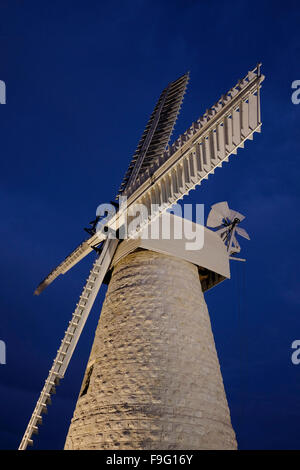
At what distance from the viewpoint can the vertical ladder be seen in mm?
9102

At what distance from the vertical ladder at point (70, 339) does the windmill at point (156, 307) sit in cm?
2

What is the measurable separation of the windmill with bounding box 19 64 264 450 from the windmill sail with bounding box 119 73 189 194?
5.68 ft

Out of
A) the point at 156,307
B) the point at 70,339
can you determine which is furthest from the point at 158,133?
the point at 70,339

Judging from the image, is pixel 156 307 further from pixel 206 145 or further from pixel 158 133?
pixel 158 133

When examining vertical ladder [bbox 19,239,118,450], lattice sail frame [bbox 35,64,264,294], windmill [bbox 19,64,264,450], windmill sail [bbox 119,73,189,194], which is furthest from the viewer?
windmill sail [bbox 119,73,189,194]

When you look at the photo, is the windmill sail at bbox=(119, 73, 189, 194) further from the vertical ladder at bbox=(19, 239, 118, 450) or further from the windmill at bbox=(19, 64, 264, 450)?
the vertical ladder at bbox=(19, 239, 118, 450)

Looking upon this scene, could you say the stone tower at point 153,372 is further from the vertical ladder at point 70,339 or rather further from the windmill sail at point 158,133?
the windmill sail at point 158,133

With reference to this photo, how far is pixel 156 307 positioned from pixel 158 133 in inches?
231

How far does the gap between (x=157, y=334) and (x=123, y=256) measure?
244 centimetres

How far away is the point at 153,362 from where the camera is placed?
8578 millimetres

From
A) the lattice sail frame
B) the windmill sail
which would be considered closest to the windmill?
the lattice sail frame

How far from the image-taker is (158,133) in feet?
42.7

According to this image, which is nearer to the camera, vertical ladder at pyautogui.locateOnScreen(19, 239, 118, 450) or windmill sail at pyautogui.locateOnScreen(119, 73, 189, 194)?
vertical ladder at pyautogui.locateOnScreen(19, 239, 118, 450)
